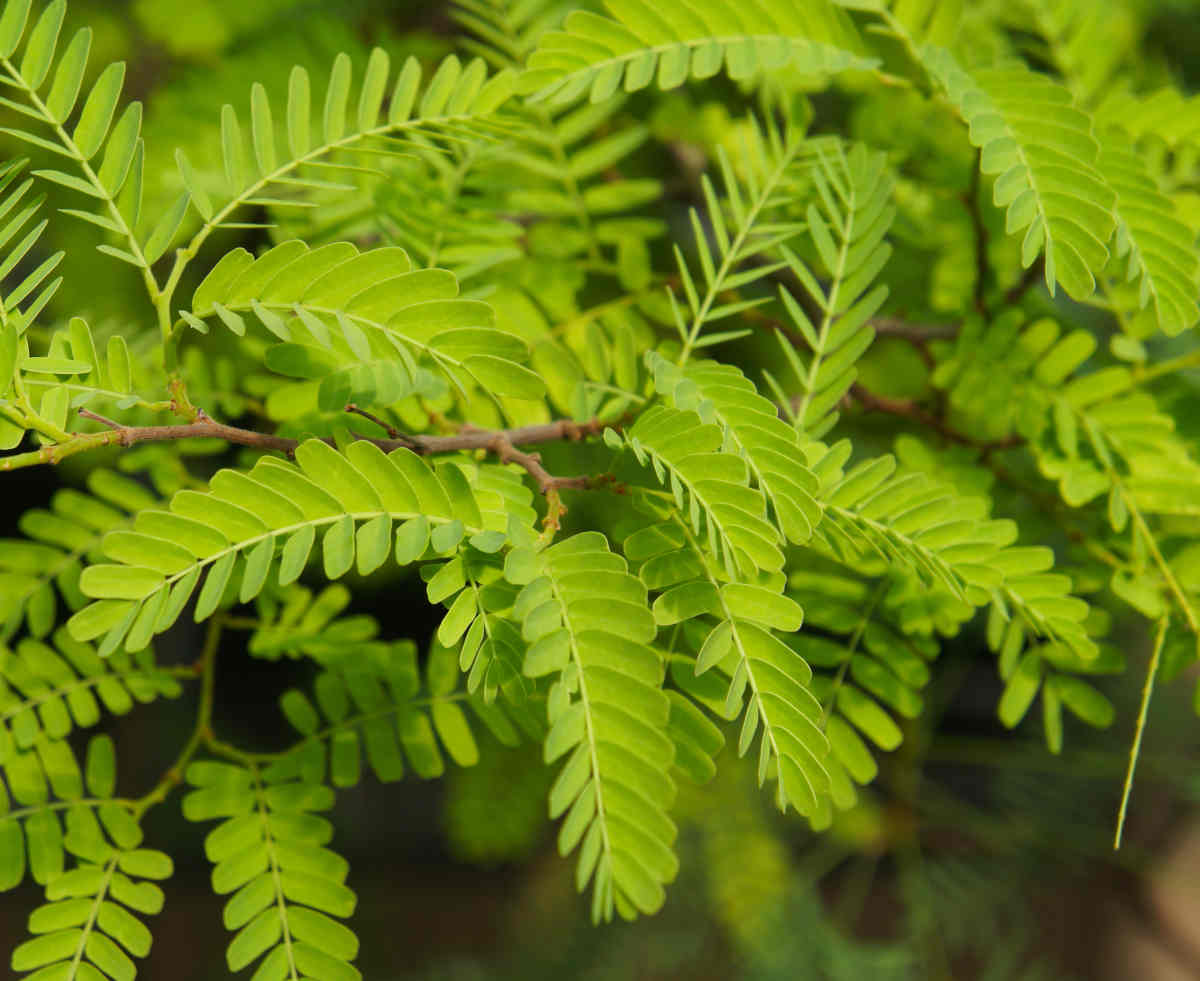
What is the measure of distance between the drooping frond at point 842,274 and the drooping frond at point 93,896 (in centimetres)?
43

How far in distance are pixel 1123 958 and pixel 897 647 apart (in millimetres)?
1346

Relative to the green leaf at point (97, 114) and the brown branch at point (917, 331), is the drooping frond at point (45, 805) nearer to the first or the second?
the green leaf at point (97, 114)

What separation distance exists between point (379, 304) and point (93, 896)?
35 cm

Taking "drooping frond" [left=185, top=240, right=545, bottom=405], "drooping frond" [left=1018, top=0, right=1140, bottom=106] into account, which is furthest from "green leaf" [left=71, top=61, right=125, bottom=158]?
"drooping frond" [left=1018, top=0, right=1140, bottom=106]

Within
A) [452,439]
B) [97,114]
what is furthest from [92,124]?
[452,439]

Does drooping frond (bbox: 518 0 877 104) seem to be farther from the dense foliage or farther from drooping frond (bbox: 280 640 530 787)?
drooping frond (bbox: 280 640 530 787)

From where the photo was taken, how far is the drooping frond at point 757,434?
41 cm

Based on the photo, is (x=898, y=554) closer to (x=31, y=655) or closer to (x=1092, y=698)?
(x=1092, y=698)

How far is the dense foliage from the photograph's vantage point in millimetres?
389

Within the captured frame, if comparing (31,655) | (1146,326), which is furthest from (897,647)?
(31,655)

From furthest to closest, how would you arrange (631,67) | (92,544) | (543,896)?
1. (543,896)
2. (92,544)
3. (631,67)

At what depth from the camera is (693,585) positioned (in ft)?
1.37

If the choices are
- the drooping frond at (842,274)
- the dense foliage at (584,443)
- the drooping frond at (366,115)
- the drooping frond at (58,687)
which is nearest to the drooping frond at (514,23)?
the dense foliage at (584,443)

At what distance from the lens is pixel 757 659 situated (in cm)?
40
